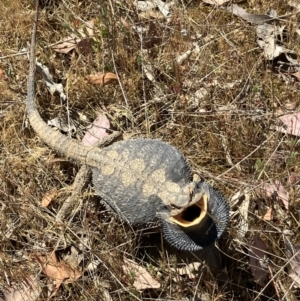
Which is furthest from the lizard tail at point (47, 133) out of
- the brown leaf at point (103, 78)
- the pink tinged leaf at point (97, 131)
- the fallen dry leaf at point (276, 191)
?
the fallen dry leaf at point (276, 191)

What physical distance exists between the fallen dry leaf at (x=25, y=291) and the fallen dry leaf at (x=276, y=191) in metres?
1.59

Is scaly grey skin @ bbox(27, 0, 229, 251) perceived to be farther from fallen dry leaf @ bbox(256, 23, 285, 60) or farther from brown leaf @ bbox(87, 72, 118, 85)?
fallen dry leaf @ bbox(256, 23, 285, 60)

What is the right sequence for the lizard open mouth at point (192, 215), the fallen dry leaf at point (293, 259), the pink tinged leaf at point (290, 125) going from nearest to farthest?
the lizard open mouth at point (192, 215)
the fallen dry leaf at point (293, 259)
the pink tinged leaf at point (290, 125)

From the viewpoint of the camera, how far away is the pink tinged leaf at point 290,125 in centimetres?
389

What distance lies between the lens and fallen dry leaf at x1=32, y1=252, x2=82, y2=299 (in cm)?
371

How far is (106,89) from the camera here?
4.33m

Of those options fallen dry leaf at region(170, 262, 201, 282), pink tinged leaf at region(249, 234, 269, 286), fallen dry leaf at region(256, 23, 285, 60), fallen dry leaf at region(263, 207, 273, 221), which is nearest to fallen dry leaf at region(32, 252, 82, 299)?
fallen dry leaf at region(170, 262, 201, 282)

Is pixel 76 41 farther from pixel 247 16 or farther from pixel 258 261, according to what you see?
pixel 258 261

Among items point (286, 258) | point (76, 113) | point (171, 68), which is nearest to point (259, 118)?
point (171, 68)

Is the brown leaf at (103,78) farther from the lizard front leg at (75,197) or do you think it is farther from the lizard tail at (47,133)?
the lizard front leg at (75,197)

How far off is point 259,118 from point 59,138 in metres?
1.42

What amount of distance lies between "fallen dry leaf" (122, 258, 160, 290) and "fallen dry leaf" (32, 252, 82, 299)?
0.32m

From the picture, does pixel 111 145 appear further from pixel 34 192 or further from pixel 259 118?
pixel 259 118

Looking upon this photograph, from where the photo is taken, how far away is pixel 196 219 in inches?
124
